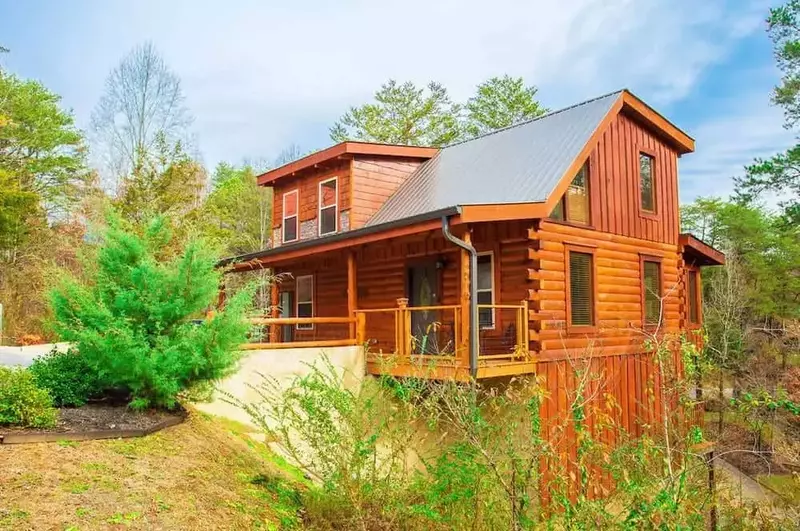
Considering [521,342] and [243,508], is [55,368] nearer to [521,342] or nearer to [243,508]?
[243,508]

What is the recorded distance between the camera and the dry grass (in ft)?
14.0

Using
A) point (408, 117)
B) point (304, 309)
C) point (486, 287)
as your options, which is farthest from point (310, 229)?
point (408, 117)

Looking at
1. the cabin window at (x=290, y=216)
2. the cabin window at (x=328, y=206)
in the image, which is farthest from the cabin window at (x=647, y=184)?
the cabin window at (x=290, y=216)

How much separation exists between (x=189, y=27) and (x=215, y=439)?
41.0ft

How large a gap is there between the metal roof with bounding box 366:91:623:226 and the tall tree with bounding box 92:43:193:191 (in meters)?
13.8

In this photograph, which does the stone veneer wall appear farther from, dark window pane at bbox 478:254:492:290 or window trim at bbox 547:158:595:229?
window trim at bbox 547:158:595:229

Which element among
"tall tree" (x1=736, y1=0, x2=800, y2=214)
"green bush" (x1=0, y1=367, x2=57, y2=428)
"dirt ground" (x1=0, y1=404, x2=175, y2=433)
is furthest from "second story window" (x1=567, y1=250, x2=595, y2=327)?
"tall tree" (x1=736, y1=0, x2=800, y2=214)

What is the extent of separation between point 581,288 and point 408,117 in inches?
831

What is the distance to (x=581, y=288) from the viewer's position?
1089 centimetres

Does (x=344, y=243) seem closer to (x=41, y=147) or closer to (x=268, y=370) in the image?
(x=268, y=370)

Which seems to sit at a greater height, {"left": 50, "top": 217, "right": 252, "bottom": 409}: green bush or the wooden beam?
the wooden beam

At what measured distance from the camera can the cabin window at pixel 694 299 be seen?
51.5 ft

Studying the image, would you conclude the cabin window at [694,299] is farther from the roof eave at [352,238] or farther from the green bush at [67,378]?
the green bush at [67,378]

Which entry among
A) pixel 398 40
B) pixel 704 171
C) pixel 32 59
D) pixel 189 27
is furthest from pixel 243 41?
pixel 704 171
